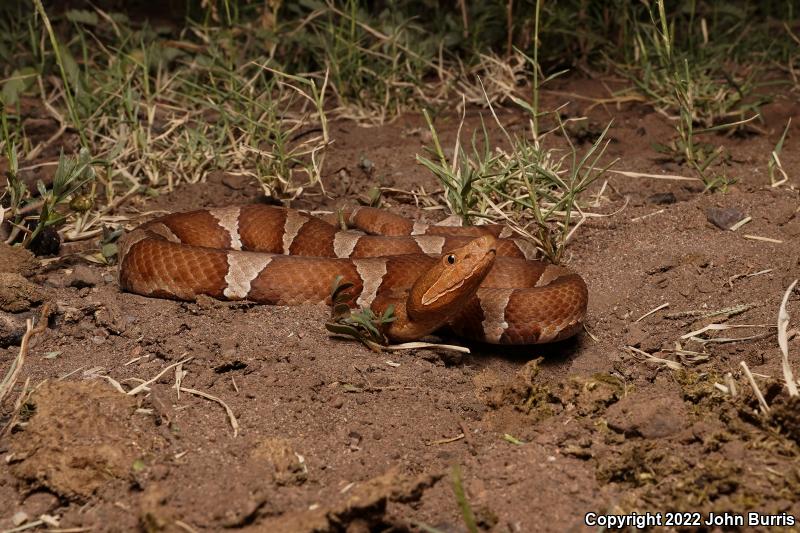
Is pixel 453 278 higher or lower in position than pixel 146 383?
higher

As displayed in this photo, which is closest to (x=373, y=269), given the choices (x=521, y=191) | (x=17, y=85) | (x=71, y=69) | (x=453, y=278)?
(x=453, y=278)

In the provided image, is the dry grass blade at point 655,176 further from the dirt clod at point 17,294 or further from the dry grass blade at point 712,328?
the dirt clod at point 17,294

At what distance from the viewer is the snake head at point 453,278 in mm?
3922

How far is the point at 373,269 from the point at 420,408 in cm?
109

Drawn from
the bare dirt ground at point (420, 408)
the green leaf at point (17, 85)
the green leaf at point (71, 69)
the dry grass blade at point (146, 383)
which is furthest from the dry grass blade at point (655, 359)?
the green leaf at point (17, 85)

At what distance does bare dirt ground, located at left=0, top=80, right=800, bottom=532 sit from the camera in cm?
289

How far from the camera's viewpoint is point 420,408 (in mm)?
3656

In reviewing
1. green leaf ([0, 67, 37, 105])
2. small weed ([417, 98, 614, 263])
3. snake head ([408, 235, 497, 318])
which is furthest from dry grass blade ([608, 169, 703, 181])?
green leaf ([0, 67, 37, 105])

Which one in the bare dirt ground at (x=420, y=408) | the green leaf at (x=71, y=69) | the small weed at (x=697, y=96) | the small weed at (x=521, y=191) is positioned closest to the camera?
the bare dirt ground at (x=420, y=408)

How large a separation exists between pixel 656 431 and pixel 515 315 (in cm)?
122

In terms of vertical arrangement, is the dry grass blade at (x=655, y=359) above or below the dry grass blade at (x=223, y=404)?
below

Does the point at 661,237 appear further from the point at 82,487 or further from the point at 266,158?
the point at 82,487

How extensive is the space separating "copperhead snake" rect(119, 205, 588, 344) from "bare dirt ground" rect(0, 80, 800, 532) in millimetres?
143

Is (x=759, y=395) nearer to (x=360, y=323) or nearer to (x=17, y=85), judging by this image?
(x=360, y=323)
